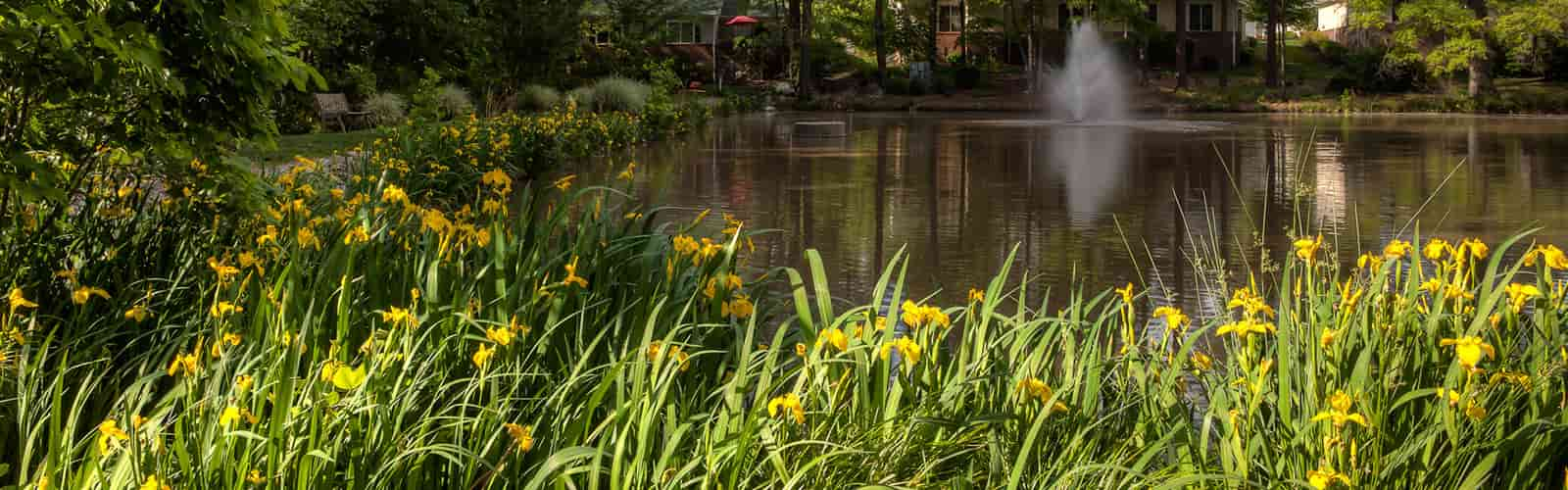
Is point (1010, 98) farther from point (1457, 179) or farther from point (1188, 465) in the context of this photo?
point (1188, 465)

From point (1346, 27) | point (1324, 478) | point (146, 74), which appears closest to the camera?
point (1324, 478)

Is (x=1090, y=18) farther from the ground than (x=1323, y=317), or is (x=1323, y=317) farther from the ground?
(x=1090, y=18)

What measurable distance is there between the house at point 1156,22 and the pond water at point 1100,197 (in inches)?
1671

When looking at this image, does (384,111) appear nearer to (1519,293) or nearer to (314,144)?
(314,144)

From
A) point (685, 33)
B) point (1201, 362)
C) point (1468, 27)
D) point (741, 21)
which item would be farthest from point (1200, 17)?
point (1201, 362)

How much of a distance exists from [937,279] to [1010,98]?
50704 mm

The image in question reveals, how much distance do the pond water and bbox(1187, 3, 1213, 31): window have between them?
45.7 metres

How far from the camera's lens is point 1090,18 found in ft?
227

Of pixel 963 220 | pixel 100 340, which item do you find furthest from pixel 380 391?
pixel 963 220

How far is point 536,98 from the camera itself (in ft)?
109

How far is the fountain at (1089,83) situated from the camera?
46094 millimetres

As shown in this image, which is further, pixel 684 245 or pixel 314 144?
pixel 314 144

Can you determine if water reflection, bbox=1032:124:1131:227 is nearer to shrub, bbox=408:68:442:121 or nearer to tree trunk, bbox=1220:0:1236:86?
shrub, bbox=408:68:442:121

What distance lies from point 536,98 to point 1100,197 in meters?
19.4
